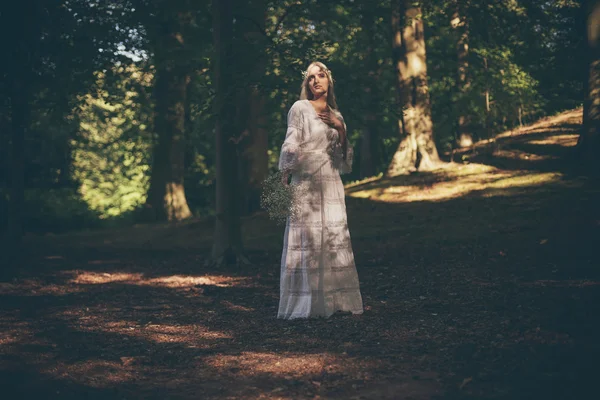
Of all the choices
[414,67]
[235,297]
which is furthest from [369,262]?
[414,67]

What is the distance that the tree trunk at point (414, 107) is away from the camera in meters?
20.9

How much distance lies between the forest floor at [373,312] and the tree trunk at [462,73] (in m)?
3.80

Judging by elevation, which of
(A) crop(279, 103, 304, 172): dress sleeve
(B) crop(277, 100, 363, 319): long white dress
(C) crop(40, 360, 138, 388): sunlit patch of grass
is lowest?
(C) crop(40, 360, 138, 388): sunlit patch of grass

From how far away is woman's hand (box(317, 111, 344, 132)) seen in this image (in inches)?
314

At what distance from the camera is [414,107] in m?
20.7

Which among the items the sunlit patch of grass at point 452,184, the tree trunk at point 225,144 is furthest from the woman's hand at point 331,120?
the sunlit patch of grass at point 452,184

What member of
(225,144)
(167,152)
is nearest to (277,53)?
(225,144)

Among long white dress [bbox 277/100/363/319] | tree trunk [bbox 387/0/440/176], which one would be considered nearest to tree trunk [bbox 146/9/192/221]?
tree trunk [bbox 387/0/440/176]

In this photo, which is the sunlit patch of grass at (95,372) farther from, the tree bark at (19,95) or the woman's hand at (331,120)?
the tree bark at (19,95)

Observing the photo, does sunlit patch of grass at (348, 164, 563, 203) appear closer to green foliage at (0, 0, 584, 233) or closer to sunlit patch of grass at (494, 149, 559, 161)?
sunlit patch of grass at (494, 149, 559, 161)

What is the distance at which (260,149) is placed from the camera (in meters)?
19.7

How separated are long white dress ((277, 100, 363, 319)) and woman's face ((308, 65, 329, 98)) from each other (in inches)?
7.9

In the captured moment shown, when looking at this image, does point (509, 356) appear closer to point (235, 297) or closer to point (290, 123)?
point (290, 123)

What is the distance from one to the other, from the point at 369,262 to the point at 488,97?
28.0 ft
